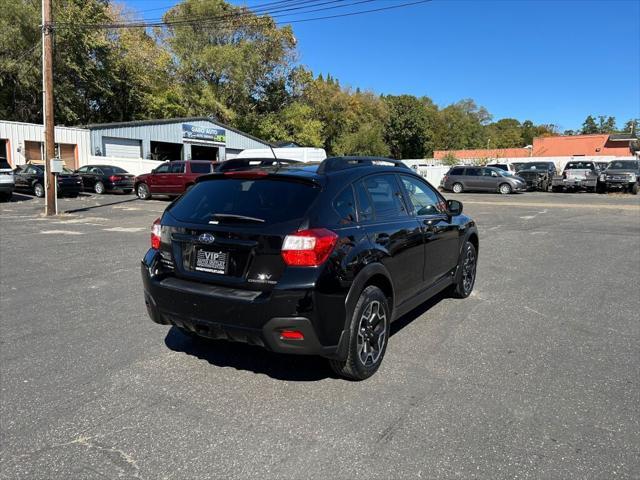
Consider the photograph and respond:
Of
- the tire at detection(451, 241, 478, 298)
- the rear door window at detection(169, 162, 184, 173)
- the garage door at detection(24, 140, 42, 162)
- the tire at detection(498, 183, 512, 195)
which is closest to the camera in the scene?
the tire at detection(451, 241, 478, 298)

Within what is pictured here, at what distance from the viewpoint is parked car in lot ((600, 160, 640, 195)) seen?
26781 mm

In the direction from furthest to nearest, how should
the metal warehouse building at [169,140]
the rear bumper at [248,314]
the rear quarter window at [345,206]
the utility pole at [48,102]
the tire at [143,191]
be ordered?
the metal warehouse building at [169,140] < the tire at [143,191] < the utility pole at [48,102] < the rear quarter window at [345,206] < the rear bumper at [248,314]

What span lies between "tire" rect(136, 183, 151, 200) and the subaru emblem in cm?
2039

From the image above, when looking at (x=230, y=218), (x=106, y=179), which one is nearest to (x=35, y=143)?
(x=106, y=179)

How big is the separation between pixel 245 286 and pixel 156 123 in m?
32.3

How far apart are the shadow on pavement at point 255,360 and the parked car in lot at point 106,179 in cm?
2193

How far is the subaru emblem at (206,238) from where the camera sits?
3650 millimetres

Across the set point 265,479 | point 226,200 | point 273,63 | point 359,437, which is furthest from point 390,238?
point 273,63

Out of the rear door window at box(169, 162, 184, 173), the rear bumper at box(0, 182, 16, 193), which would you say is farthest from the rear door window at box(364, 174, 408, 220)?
the rear bumper at box(0, 182, 16, 193)

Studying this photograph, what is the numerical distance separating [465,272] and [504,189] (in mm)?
23475

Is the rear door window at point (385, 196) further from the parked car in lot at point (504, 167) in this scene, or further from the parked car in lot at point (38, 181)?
the parked car in lot at point (504, 167)

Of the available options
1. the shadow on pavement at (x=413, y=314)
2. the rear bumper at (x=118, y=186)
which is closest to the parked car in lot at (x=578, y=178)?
the rear bumper at (x=118, y=186)

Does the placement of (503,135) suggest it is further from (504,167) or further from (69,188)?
(69,188)

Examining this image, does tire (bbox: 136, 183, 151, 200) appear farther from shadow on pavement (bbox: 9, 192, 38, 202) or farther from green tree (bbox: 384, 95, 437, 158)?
green tree (bbox: 384, 95, 437, 158)
